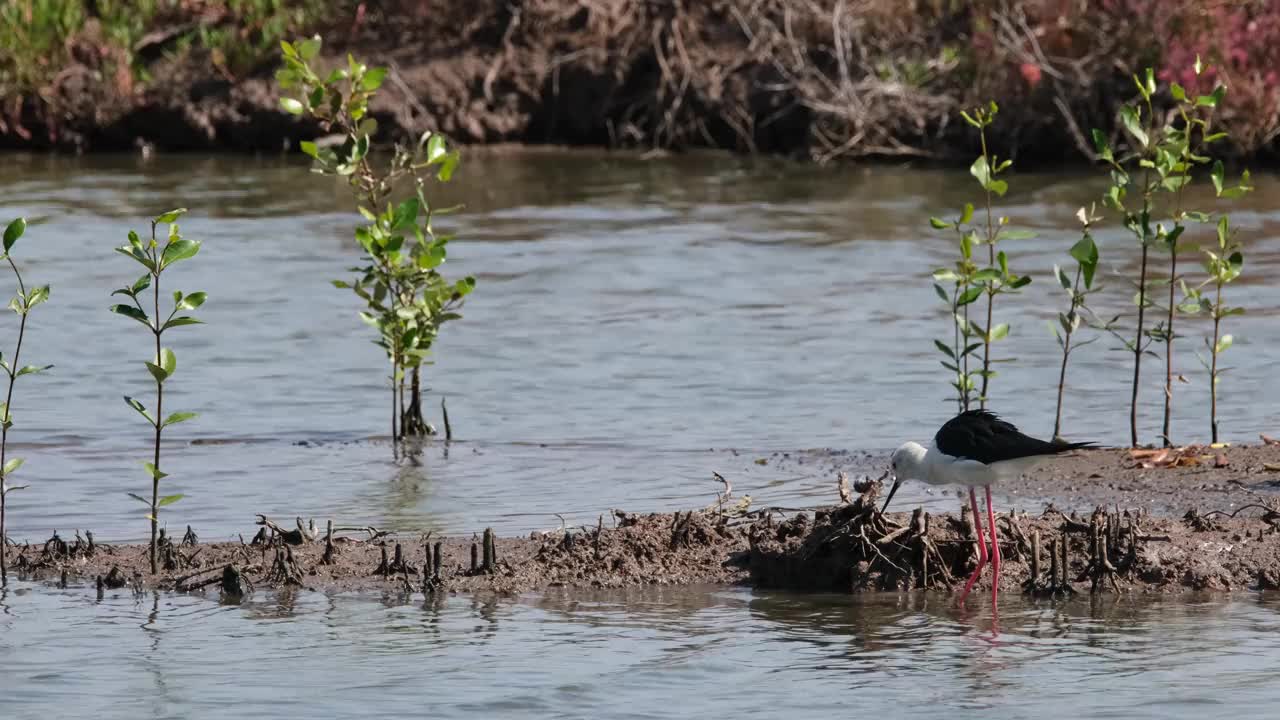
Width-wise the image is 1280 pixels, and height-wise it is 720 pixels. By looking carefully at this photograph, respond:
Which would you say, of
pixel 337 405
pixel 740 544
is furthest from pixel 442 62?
pixel 740 544

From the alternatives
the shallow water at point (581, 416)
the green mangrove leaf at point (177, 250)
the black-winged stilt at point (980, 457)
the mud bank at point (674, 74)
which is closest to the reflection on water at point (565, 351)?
the shallow water at point (581, 416)

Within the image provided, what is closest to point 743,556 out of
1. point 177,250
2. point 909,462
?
point 909,462

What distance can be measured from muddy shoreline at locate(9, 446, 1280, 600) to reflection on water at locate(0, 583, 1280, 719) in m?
0.11

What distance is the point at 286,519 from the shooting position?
7.77 metres

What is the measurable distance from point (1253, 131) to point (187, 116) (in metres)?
11.4

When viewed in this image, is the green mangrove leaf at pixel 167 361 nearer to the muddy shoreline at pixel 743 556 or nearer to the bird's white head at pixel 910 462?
the muddy shoreline at pixel 743 556

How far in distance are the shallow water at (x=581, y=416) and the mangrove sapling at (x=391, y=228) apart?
1.78 ft

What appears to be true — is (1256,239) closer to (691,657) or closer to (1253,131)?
(1253,131)

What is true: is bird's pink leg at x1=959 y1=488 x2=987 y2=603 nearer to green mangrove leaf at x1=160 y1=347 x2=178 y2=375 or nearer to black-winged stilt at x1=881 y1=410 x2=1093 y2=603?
black-winged stilt at x1=881 y1=410 x2=1093 y2=603

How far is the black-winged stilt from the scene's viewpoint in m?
6.38

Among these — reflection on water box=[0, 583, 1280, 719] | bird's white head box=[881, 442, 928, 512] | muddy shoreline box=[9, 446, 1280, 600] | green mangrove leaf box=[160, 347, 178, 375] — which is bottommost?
Answer: reflection on water box=[0, 583, 1280, 719]

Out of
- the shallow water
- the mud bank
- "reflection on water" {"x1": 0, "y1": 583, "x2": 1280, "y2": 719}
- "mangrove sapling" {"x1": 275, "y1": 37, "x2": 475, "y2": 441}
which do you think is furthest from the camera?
the mud bank

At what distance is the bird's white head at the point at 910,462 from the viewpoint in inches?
265

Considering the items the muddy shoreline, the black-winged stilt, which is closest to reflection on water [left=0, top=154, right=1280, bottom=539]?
the muddy shoreline
